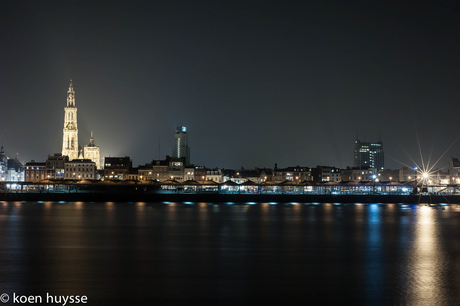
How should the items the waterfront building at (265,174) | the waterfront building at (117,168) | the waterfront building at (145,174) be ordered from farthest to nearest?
the waterfront building at (265,174)
the waterfront building at (117,168)
the waterfront building at (145,174)

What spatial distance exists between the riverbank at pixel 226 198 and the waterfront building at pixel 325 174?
6069 centimetres

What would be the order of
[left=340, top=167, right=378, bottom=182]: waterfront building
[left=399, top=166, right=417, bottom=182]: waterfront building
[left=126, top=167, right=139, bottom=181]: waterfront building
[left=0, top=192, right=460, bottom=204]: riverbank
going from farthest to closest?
[left=399, top=166, right=417, bottom=182]: waterfront building, [left=340, top=167, right=378, bottom=182]: waterfront building, [left=126, top=167, right=139, bottom=181]: waterfront building, [left=0, top=192, right=460, bottom=204]: riverbank

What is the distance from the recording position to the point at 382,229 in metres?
40.7

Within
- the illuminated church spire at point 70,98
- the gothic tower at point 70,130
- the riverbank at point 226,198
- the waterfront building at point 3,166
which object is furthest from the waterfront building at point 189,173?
the illuminated church spire at point 70,98

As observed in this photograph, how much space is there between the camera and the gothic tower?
160625 mm

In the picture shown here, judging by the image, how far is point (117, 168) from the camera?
417 ft

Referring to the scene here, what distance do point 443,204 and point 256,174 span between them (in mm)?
71664

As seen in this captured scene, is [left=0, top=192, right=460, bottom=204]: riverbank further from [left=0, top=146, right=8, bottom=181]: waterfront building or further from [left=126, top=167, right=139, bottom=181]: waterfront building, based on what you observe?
[left=0, top=146, right=8, bottom=181]: waterfront building

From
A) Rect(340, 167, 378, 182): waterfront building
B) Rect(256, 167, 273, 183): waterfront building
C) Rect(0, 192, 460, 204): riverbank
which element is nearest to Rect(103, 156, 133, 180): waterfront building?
Rect(256, 167, 273, 183): waterfront building

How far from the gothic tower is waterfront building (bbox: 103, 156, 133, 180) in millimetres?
37443

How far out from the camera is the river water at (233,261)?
19.1 m

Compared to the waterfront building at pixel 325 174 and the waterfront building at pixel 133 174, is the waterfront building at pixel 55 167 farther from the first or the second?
the waterfront building at pixel 325 174

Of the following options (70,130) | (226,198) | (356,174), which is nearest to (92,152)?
(70,130)

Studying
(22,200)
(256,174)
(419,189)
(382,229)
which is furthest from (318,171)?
(382,229)
